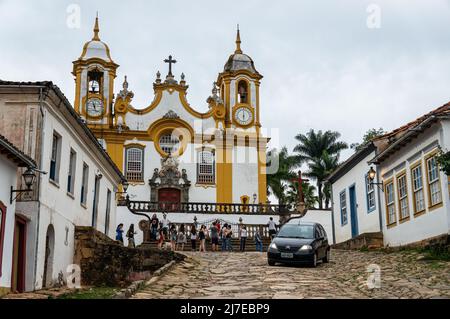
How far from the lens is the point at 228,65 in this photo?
153 ft

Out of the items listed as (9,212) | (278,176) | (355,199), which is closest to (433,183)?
(355,199)

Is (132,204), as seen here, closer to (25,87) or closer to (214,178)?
(214,178)

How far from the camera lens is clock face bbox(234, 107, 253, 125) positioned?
Answer: 44.6 m

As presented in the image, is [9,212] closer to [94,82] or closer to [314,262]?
[314,262]

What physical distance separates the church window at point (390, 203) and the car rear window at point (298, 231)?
17.7ft

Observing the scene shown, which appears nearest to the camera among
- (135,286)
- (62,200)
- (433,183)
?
(135,286)

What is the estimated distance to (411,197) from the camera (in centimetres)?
2261

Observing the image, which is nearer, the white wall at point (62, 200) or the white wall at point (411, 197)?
the white wall at point (62, 200)

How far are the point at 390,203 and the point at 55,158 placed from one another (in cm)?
1211

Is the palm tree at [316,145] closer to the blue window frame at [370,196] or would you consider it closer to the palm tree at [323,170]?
the palm tree at [323,170]

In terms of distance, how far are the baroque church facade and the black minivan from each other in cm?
2154

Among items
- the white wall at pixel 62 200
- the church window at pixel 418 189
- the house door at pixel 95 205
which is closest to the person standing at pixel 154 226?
the house door at pixel 95 205

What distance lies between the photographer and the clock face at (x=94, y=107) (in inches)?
1710
